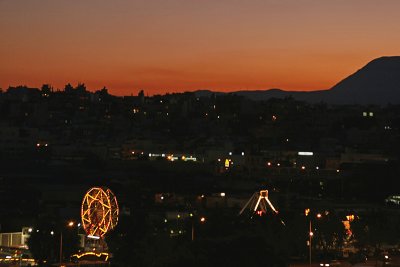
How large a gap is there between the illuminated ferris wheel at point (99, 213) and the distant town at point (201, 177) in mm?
226

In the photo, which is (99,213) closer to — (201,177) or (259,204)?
(259,204)

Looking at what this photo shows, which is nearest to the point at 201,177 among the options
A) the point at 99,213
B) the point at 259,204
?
the point at 259,204

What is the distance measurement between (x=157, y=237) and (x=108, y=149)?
31.0 meters

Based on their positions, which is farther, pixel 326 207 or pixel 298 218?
pixel 326 207

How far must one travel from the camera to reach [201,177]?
34531mm

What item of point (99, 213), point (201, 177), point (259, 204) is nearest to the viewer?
point (99, 213)

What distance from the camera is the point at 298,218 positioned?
18.6 meters

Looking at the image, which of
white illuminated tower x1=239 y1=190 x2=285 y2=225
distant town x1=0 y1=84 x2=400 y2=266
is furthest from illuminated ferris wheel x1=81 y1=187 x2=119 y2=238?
white illuminated tower x1=239 y1=190 x2=285 y2=225

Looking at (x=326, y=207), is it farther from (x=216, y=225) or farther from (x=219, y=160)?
(x=219, y=160)

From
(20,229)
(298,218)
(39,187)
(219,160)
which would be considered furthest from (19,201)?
(219,160)

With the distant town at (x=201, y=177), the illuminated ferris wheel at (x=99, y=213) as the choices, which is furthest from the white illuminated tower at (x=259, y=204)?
the illuminated ferris wheel at (x=99, y=213)

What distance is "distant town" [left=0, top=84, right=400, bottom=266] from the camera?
52.0 ft

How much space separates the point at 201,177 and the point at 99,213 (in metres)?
Answer: 17.6

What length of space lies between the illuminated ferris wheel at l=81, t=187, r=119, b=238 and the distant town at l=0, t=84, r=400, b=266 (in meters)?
0.23
